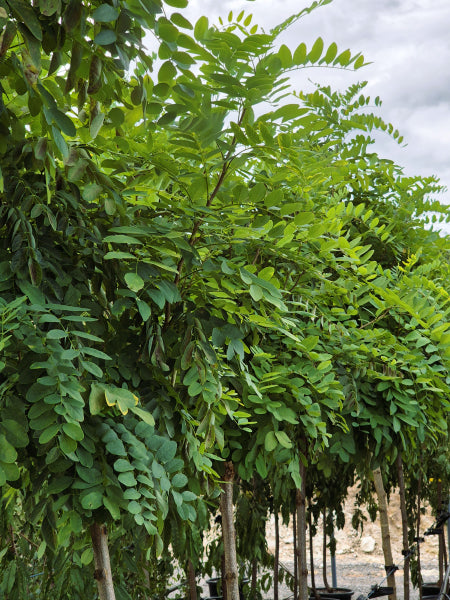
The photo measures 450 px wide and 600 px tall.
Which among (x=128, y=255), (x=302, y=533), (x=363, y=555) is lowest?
(x=363, y=555)

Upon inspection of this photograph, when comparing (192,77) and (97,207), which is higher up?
(192,77)

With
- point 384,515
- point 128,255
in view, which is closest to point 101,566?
point 128,255

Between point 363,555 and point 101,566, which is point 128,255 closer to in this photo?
point 101,566

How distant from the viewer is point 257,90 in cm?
120

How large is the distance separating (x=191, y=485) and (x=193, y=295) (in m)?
0.47

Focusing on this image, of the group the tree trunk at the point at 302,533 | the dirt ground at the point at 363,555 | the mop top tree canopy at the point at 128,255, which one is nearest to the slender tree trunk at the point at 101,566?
the mop top tree canopy at the point at 128,255

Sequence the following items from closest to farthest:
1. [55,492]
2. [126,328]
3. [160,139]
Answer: [55,492] → [126,328] → [160,139]

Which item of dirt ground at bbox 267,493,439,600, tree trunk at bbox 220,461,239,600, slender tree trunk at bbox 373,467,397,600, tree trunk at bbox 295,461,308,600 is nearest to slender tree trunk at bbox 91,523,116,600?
tree trunk at bbox 220,461,239,600

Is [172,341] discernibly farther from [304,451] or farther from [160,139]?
[304,451]

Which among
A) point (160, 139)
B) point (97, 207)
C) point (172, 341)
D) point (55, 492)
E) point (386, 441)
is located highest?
point (160, 139)

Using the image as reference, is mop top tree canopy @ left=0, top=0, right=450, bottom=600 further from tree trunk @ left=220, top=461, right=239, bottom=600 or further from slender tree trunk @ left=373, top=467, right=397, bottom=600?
slender tree trunk @ left=373, top=467, right=397, bottom=600

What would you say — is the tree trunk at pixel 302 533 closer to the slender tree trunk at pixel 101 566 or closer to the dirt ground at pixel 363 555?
the slender tree trunk at pixel 101 566

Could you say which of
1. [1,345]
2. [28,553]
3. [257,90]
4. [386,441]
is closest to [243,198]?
[257,90]

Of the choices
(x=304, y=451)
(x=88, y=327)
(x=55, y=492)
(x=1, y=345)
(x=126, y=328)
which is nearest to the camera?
(x=1, y=345)
